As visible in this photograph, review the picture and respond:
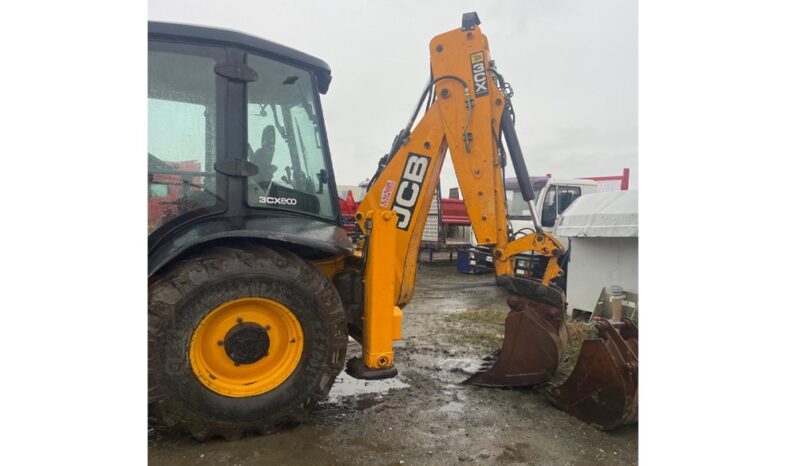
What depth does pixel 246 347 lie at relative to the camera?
7.62ft

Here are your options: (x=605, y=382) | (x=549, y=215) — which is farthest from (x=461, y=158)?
(x=549, y=215)

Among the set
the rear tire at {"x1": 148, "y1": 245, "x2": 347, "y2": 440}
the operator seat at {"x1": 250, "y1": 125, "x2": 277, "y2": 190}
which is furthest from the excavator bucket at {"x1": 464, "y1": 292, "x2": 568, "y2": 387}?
the operator seat at {"x1": 250, "y1": 125, "x2": 277, "y2": 190}

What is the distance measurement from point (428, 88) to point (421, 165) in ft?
1.81

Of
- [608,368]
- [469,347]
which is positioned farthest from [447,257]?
[608,368]

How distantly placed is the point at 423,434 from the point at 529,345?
1031 mm

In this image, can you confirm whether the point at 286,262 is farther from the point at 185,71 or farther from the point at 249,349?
the point at 185,71

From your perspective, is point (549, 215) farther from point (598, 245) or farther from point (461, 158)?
point (461, 158)

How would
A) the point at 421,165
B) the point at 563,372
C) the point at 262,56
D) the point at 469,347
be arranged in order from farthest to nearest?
the point at 469,347, the point at 563,372, the point at 421,165, the point at 262,56

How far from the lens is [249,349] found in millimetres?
2332

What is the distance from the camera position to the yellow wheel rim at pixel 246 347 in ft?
7.50

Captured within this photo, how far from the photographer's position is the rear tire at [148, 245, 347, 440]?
214 centimetres

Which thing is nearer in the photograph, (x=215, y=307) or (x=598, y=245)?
(x=215, y=307)

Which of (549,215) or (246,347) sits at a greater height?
(549,215)

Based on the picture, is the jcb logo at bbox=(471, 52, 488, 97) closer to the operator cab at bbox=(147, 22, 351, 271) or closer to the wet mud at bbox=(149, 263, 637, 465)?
the operator cab at bbox=(147, 22, 351, 271)
